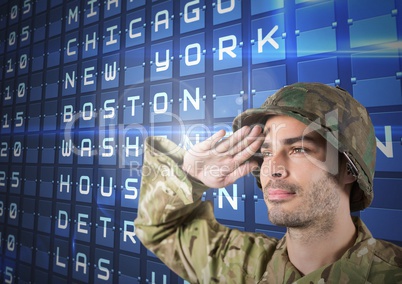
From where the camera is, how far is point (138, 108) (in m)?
1.45

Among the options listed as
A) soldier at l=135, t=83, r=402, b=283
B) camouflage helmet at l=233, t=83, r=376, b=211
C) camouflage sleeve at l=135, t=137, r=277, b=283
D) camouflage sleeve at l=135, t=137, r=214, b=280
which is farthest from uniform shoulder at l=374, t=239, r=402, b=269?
camouflage sleeve at l=135, t=137, r=214, b=280

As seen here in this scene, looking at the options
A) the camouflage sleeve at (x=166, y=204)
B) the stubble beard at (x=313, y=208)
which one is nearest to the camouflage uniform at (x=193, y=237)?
the camouflage sleeve at (x=166, y=204)

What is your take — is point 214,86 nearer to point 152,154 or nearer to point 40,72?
point 152,154

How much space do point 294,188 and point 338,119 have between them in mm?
189

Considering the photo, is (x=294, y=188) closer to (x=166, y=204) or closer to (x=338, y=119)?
(x=338, y=119)

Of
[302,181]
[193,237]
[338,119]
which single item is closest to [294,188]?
[302,181]

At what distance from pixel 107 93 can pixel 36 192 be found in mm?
777

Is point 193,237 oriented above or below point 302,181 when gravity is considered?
below

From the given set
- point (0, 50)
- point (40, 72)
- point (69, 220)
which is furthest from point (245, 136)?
point (0, 50)

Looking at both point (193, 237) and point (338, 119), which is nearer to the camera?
point (338, 119)

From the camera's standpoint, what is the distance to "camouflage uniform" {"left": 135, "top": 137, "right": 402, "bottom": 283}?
0.88 metres

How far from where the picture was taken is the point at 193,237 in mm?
975

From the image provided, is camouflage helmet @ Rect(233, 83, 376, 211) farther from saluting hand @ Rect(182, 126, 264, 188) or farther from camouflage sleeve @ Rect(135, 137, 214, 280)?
camouflage sleeve @ Rect(135, 137, 214, 280)

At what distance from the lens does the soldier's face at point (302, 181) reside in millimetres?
729
